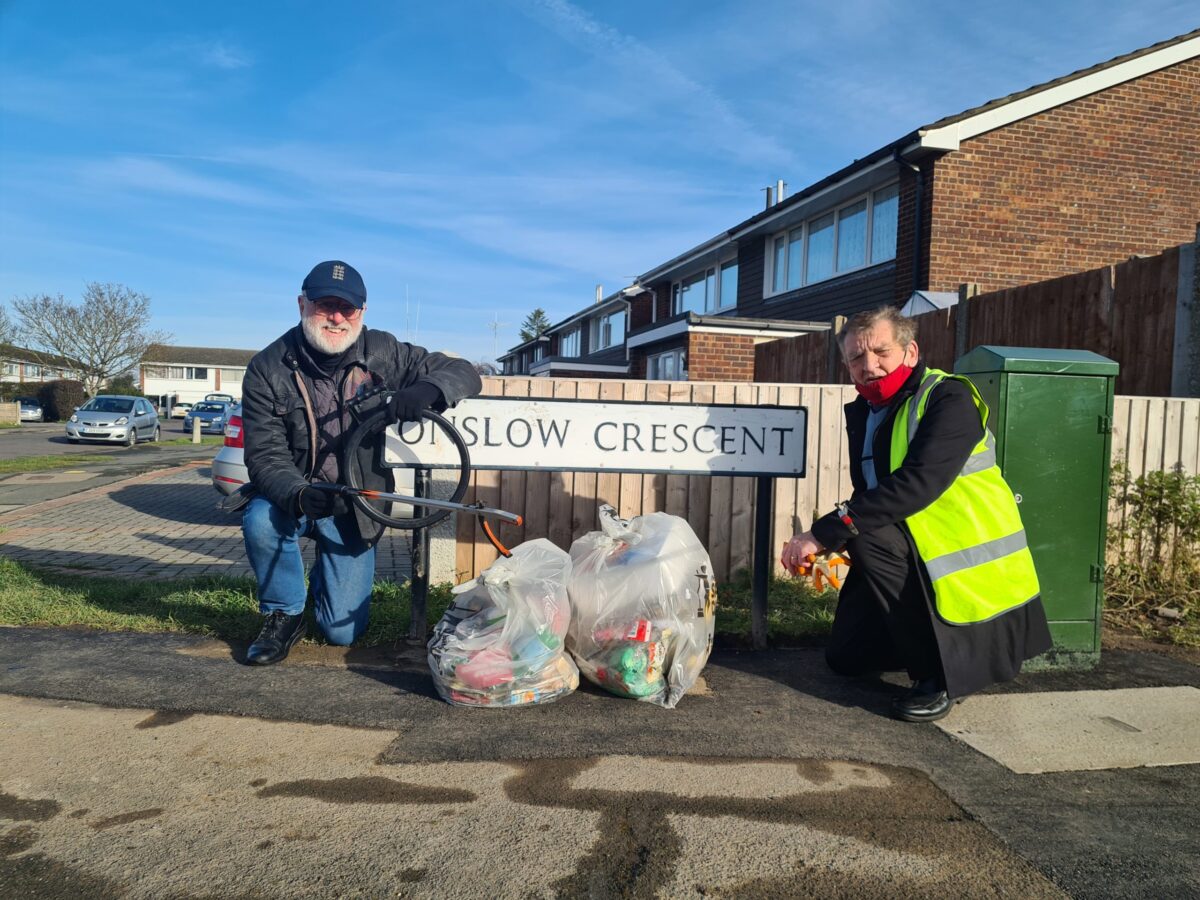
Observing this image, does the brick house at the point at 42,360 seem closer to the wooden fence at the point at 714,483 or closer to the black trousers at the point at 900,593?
the wooden fence at the point at 714,483

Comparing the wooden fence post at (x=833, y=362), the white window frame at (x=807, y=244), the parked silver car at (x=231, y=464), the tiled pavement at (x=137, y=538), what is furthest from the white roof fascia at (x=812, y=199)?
the parked silver car at (x=231, y=464)

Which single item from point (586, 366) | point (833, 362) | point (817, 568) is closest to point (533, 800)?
point (817, 568)

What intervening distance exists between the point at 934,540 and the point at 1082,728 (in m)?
0.89

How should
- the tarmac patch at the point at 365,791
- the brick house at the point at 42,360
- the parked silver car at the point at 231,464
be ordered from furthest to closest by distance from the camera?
the brick house at the point at 42,360 → the parked silver car at the point at 231,464 → the tarmac patch at the point at 365,791

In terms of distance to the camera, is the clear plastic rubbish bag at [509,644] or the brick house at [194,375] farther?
the brick house at [194,375]

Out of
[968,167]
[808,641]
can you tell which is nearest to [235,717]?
[808,641]

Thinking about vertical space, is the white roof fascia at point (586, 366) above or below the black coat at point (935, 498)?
above

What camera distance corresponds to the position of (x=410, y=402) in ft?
11.9

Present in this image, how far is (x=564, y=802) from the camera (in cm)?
247

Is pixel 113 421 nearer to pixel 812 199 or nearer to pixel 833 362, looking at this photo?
pixel 812 199

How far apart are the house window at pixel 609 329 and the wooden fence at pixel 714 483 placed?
25.7m

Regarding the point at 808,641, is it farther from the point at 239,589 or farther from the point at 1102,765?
the point at 239,589

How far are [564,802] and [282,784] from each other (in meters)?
0.88

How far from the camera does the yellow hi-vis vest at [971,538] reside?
3199 millimetres
